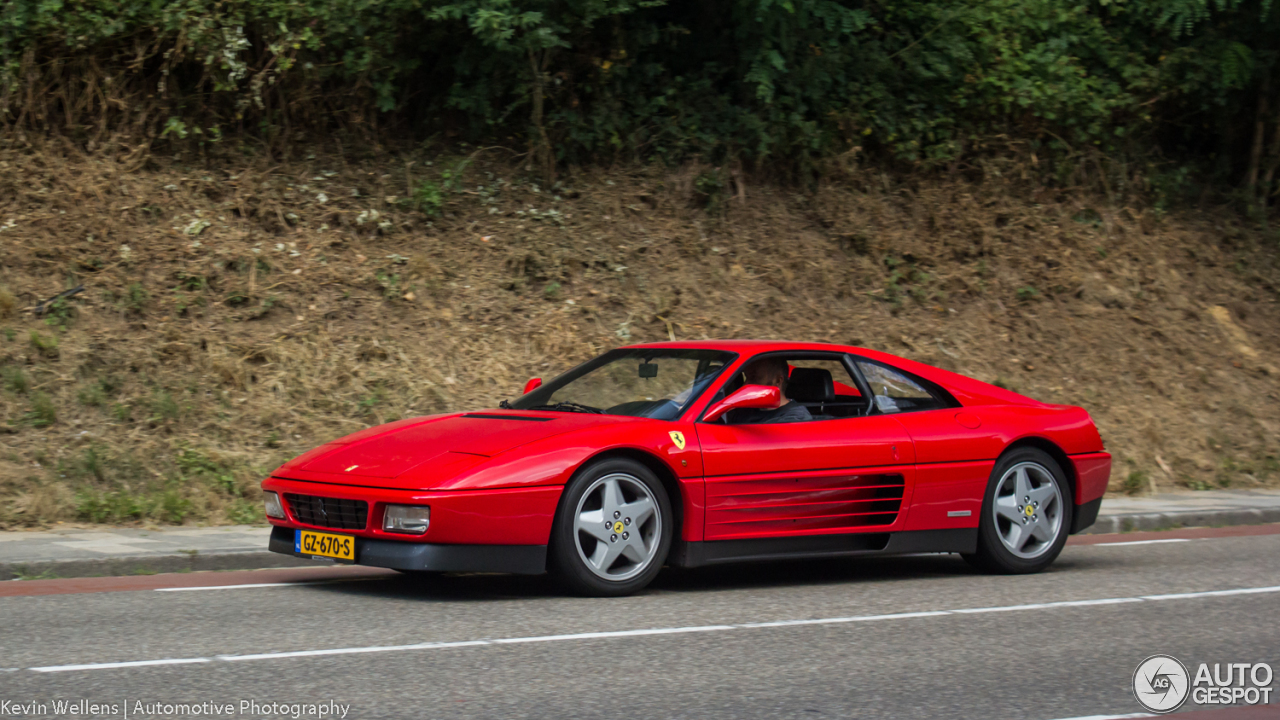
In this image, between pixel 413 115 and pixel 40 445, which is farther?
pixel 413 115

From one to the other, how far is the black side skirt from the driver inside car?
69 centimetres

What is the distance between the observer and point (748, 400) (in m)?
6.92

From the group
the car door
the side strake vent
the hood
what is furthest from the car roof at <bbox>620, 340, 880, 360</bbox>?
the hood

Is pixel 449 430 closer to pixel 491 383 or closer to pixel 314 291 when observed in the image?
pixel 491 383

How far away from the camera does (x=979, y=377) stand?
46.2 ft

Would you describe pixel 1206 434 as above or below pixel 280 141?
below

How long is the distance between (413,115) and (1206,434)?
977 cm

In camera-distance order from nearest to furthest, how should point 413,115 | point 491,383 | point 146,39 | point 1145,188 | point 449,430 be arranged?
point 449,430 → point 491,383 → point 146,39 → point 413,115 → point 1145,188

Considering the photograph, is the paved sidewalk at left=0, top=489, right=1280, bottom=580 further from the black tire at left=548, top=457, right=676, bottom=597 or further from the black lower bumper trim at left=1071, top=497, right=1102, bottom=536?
A: the black lower bumper trim at left=1071, top=497, right=1102, bottom=536

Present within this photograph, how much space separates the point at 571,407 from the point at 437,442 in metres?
1.01

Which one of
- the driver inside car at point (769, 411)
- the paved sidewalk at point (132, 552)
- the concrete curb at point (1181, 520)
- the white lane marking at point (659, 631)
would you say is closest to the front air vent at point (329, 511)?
the white lane marking at point (659, 631)

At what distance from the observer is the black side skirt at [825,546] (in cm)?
692

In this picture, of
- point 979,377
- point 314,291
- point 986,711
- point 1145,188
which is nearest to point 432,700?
point 986,711

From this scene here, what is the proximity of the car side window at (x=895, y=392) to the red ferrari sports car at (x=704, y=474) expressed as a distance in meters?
0.01
